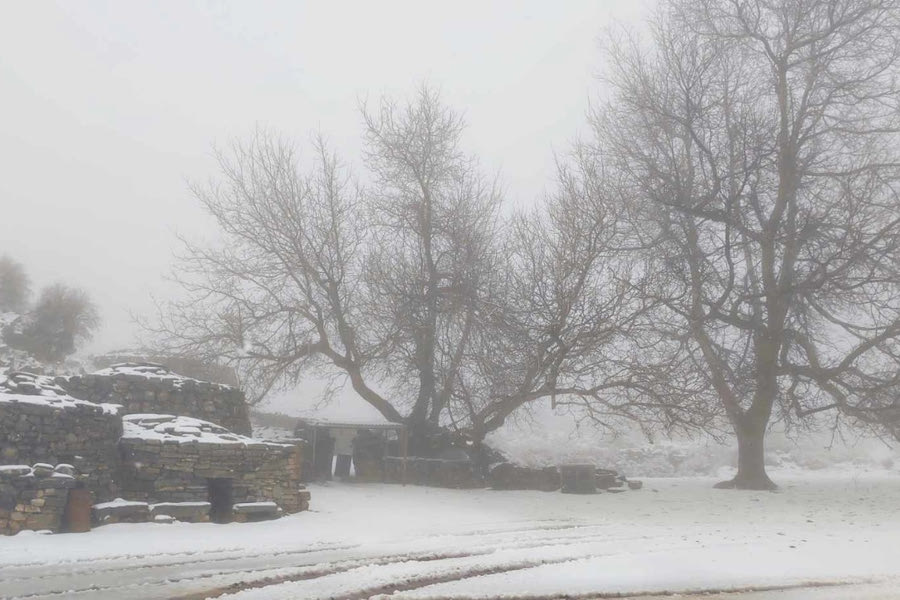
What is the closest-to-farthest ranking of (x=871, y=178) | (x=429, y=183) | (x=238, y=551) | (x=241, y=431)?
(x=238, y=551) < (x=241, y=431) < (x=871, y=178) < (x=429, y=183)

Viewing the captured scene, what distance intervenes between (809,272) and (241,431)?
12.9 meters

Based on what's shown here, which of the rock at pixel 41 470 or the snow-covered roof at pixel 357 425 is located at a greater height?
the snow-covered roof at pixel 357 425

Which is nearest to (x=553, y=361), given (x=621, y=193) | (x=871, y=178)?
(x=621, y=193)

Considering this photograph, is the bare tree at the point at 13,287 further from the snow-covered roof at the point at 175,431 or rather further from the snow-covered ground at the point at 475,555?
the snow-covered ground at the point at 475,555

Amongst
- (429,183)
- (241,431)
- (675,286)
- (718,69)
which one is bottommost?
(241,431)

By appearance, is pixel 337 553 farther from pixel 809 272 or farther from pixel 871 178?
pixel 871 178

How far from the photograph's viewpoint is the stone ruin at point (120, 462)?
382 inches

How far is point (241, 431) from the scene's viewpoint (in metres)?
15.7

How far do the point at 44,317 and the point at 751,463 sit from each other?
24.0 metres

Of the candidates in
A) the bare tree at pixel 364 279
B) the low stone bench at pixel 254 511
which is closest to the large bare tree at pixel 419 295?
the bare tree at pixel 364 279

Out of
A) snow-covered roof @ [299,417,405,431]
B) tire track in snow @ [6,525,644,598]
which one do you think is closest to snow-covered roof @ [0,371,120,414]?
tire track in snow @ [6,525,644,598]

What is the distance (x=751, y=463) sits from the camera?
1875 cm

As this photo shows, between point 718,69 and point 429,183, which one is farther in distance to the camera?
point 429,183

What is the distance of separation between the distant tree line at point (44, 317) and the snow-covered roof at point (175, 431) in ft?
52.0
